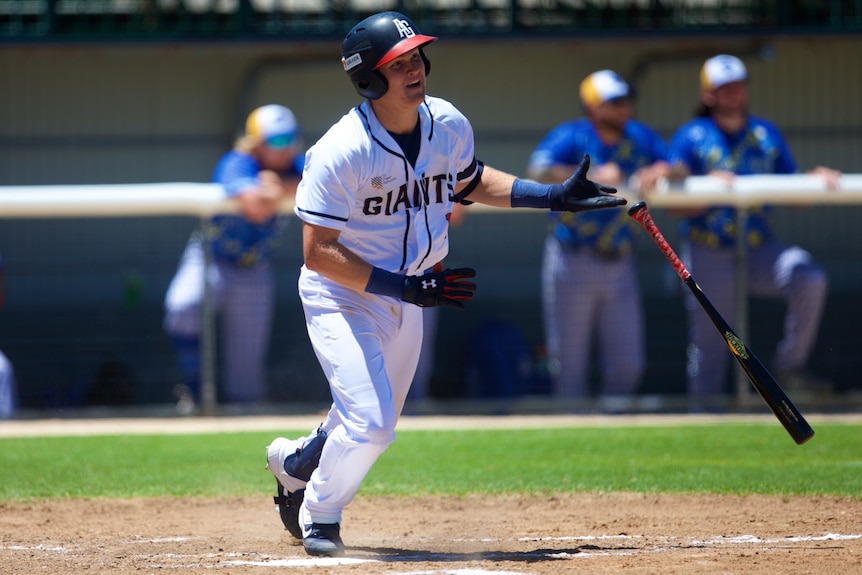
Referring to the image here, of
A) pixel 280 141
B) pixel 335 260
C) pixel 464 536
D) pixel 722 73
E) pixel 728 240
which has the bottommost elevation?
pixel 464 536

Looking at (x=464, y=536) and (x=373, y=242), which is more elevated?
(x=373, y=242)

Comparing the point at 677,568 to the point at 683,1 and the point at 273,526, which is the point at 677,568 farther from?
the point at 683,1

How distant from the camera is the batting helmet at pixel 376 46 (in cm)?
489

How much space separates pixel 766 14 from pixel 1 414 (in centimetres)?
809

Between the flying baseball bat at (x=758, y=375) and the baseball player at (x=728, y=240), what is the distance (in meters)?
3.87

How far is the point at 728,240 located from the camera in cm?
930

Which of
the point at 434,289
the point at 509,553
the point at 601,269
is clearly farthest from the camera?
the point at 601,269

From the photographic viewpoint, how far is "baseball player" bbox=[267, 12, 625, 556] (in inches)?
192

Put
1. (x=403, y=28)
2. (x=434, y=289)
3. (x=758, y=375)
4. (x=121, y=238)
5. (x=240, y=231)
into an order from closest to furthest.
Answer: (x=434, y=289) < (x=403, y=28) < (x=758, y=375) < (x=240, y=231) < (x=121, y=238)

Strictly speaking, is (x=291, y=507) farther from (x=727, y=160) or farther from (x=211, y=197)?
(x=727, y=160)

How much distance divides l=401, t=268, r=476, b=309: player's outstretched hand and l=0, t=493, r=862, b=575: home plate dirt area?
1.01 meters

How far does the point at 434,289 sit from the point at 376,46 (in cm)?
99

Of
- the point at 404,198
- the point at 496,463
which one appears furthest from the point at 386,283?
the point at 496,463

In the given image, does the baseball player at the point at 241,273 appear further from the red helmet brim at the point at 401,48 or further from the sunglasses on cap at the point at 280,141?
the red helmet brim at the point at 401,48
